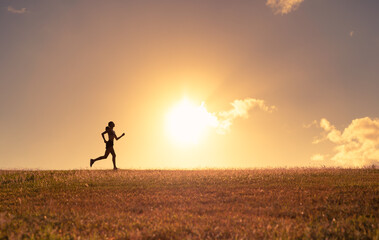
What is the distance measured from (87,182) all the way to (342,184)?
12063mm

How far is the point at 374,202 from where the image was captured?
10.9 m

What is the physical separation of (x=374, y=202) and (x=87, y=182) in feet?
41.9

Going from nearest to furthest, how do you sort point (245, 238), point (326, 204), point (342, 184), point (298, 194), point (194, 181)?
1. point (245, 238)
2. point (326, 204)
3. point (298, 194)
4. point (342, 184)
5. point (194, 181)

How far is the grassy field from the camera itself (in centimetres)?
780

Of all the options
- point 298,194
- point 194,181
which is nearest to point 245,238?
point 298,194

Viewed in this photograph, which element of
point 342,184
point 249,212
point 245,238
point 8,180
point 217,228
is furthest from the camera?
point 8,180

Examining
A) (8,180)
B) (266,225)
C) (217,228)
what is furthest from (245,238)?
(8,180)

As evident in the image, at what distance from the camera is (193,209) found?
33.7ft

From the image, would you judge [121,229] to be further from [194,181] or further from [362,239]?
[194,181]

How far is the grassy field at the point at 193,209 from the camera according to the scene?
780 centimetres

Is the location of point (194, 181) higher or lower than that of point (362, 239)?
higher

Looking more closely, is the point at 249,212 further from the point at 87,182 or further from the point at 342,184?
the point at 87,182

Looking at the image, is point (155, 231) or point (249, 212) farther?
point (249, 212)

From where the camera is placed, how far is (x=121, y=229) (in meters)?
8.29
